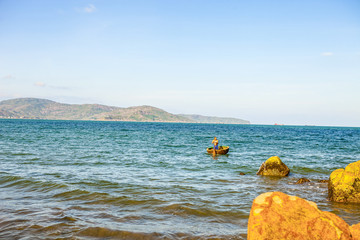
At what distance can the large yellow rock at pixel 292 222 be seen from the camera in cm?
568

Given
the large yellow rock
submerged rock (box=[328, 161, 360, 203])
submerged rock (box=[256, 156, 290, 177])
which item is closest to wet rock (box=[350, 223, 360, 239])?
the large yellow rock

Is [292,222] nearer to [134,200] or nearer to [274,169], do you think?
[134,200]

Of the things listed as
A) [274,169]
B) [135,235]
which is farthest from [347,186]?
[135,235]

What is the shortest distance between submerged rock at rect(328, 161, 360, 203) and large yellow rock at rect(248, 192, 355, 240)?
660 centimetres

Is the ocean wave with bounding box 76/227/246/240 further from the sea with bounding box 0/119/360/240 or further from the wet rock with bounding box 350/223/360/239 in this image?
the wet rock with bounding box 350/223/360/239

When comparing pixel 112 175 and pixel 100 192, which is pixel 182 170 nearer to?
pixel 112 175

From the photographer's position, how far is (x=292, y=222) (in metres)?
5.82

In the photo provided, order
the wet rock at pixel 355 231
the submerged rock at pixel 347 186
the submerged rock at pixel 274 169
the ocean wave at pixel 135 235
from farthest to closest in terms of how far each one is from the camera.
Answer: the submerged rock at pixel 274 169 < the submerged rock at pixel 347 186 < the ocean wave at pixel 135 235 < the wet rock at pixel 355 231

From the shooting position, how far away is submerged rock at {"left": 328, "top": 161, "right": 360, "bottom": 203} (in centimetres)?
1141

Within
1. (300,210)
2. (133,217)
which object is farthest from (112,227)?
(300,210)

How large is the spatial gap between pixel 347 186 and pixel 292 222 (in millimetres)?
7591

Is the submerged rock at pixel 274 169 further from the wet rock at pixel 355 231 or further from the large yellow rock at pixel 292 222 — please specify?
the large yellow rock at pixel 292 222

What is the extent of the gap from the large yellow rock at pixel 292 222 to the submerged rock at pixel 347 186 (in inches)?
260

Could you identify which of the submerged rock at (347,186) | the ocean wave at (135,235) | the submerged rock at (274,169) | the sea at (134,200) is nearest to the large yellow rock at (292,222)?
the ocean wave at (135,235)
